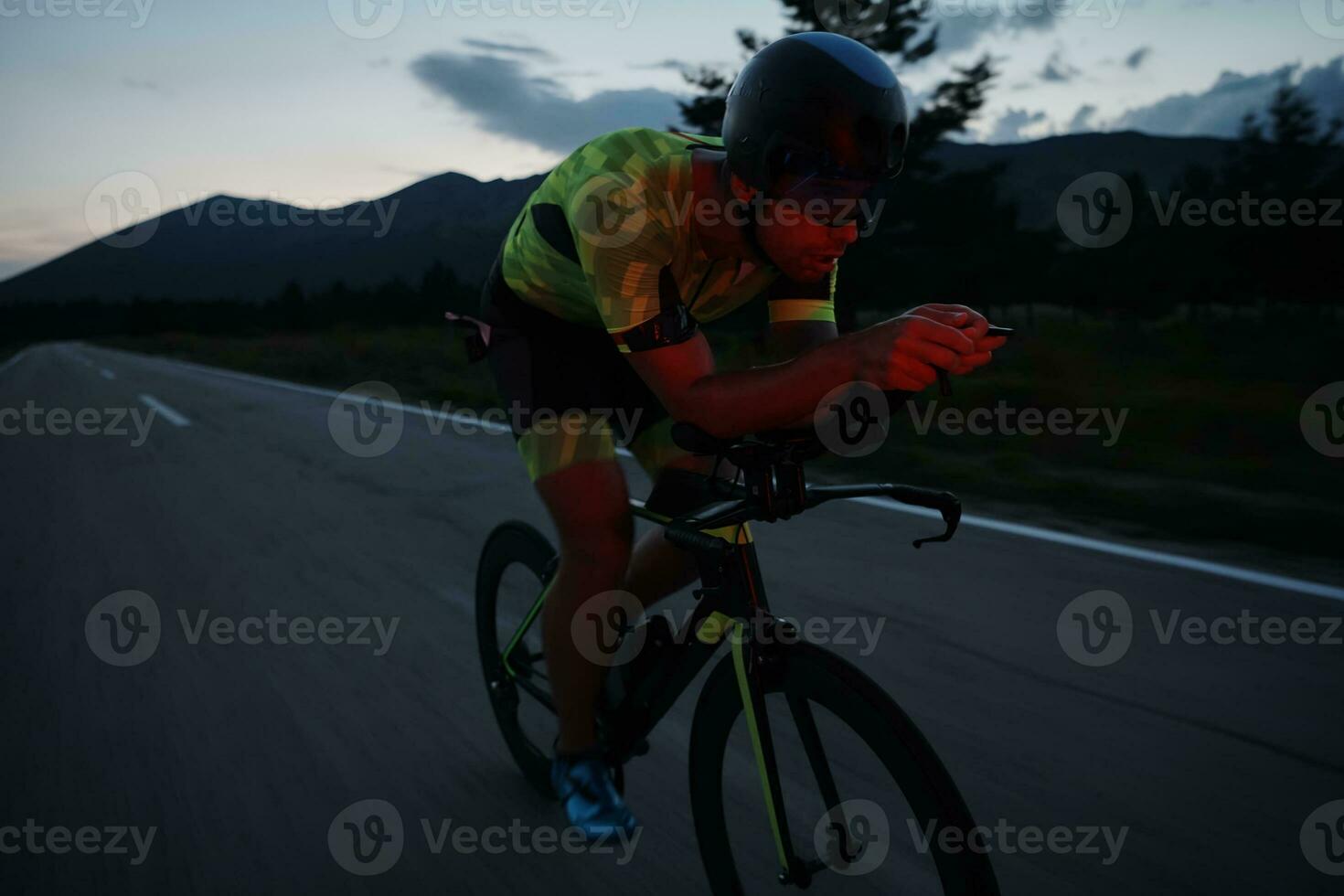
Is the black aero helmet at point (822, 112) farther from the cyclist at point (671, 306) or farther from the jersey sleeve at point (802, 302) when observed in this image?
the jersey sleeve at point (802, 302)

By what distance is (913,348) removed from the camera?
1.48 metres

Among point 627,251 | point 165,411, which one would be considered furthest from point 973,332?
point 165,411

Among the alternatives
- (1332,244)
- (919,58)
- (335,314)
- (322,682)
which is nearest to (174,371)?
(919,58)

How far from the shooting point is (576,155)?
2.21 metres

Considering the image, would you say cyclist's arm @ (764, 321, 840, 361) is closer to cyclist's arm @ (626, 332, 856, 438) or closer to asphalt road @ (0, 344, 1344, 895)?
cyclist's arm @ (626, 332, 856, 438)

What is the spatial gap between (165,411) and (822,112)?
1410 centimetres

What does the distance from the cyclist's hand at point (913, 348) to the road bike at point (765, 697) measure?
0.61 feet

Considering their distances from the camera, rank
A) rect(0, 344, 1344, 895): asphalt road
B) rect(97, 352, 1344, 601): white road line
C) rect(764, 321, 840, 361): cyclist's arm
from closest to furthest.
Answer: rect(764, 321, 840, 361): cyclist's arm < rect(0, 344, 1344, 895): asphalt road < rect(97, 352, 1344, 601): white road line

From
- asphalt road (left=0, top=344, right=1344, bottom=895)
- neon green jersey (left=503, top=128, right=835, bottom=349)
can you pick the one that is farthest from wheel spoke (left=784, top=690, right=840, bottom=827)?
neon green jersey (left=503, top=128, right=835, bottom=349)

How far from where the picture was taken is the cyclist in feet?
5.64

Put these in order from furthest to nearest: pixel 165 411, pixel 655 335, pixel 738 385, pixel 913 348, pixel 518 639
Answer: pixel 165 411 < pixel 518 639 < pixel 655 335 < pixel 738 385 < pixel 913 348

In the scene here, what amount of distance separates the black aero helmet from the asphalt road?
57.1 inches

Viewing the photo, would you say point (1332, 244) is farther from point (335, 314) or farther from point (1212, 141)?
point (1212, 141)

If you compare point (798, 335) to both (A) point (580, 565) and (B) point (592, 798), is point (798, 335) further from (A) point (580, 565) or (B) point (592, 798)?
(B) point (592, 798)
